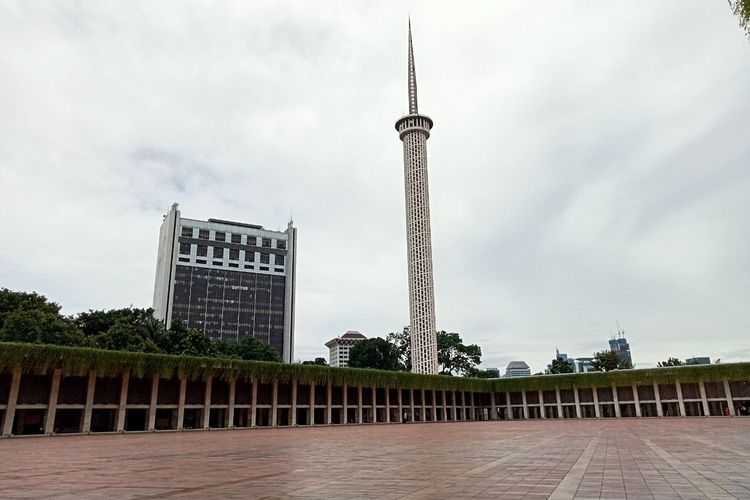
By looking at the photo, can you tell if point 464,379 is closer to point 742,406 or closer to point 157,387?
point 742,406

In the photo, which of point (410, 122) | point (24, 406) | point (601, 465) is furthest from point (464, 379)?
point (601, 465)

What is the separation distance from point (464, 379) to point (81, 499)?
179ft

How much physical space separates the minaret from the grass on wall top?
18.4 ft

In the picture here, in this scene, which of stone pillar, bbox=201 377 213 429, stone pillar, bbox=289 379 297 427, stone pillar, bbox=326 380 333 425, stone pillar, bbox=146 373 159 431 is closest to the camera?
stone pillar, bbox=146 373 159 431

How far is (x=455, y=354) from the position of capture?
248 feet

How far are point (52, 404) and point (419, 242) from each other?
39.9m

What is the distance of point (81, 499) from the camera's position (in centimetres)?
585

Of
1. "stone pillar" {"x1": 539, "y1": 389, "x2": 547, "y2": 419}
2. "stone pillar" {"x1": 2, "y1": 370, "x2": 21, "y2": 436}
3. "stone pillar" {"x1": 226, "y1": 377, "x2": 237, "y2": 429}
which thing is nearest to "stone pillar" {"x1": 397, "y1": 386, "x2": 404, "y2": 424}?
"stone pillar" {"x1": 539, "y1": 389, "x2": 547, "y2": 419}

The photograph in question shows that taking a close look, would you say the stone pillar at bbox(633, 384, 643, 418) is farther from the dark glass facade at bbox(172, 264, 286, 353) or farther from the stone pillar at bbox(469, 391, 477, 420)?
the dark glass facade at bbox(172, 264, 286, 353)

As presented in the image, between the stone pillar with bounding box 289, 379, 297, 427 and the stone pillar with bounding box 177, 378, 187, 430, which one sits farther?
the stone pillar with bounding box 289, 379, 297, 427

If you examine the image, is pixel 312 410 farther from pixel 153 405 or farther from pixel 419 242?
pixel 419 242

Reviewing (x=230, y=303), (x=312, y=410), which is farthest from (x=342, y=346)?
(x=312, y=410)

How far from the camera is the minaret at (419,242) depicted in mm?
58844

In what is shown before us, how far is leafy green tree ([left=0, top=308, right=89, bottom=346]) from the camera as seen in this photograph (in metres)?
35.9
